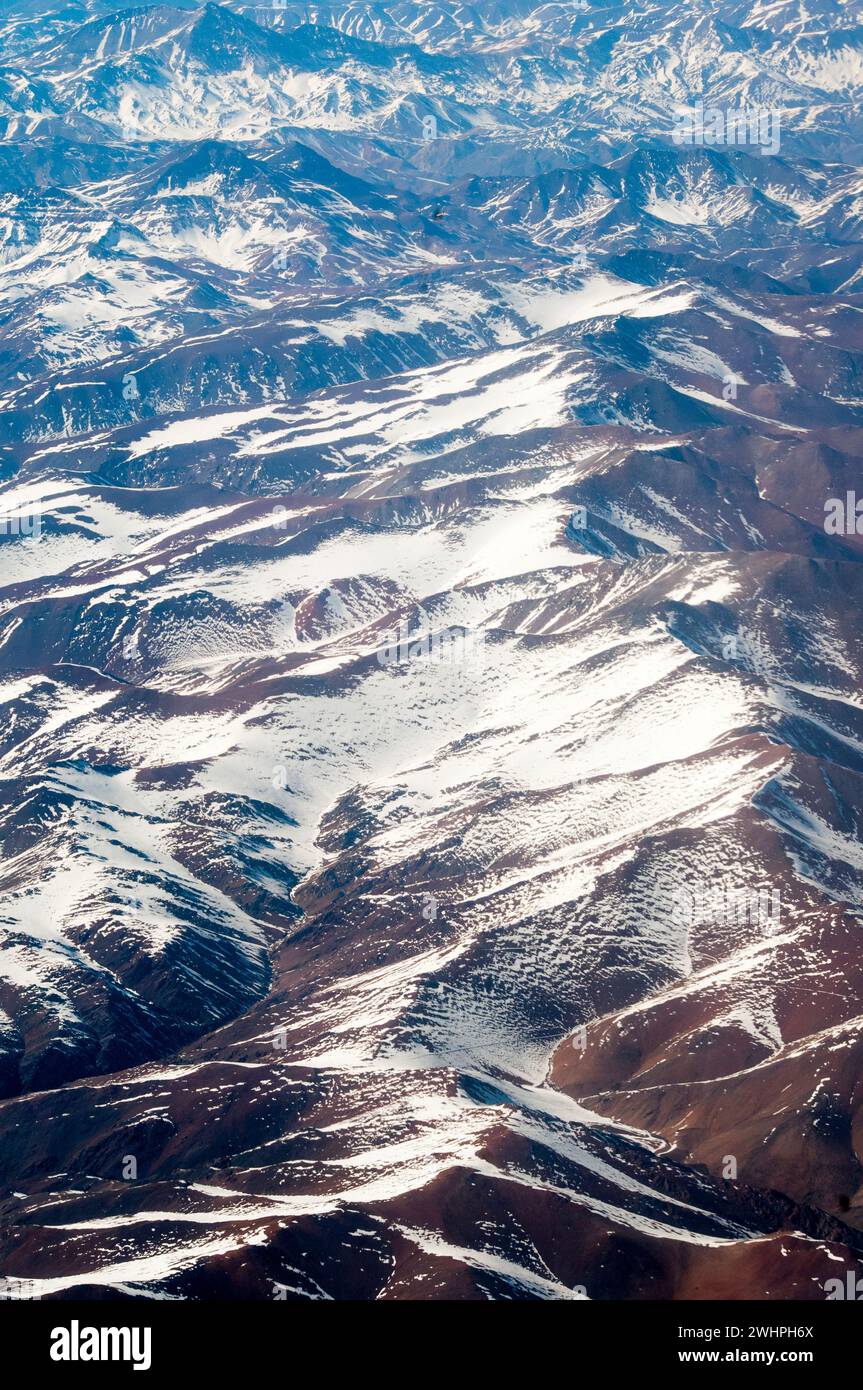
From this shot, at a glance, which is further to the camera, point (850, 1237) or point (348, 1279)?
point (850, 1237)
